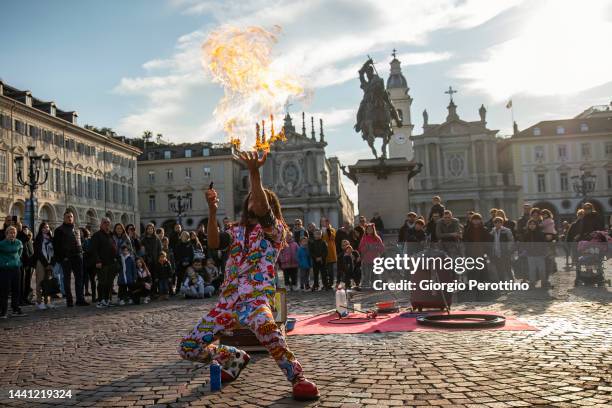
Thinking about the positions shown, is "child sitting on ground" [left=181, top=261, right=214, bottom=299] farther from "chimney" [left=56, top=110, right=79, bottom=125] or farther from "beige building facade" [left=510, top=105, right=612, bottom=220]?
"beige building facade" [left=510, top=105, right=612, bottom=220]

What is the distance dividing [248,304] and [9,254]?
28.9 feet

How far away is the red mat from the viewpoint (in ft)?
27.4

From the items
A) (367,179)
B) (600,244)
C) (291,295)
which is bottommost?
(291,295)

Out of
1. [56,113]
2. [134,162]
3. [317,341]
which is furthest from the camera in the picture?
[134,162]

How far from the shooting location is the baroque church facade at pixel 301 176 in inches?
2913

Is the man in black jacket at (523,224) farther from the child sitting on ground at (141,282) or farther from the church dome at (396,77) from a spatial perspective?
the church dome at (396,77)

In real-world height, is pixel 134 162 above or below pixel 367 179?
above

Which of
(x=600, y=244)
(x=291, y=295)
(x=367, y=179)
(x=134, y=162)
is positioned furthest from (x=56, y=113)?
(x=600, y=244)

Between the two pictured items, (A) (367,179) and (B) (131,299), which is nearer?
(B) (131,299)

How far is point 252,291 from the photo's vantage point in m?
4.95

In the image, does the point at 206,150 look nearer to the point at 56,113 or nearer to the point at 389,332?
the point at 56,113

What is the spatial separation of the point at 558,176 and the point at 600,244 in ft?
205

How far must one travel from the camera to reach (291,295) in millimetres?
15180

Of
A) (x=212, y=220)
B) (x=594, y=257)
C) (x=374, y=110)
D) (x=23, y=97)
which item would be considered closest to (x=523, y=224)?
(x=594, y=257)
